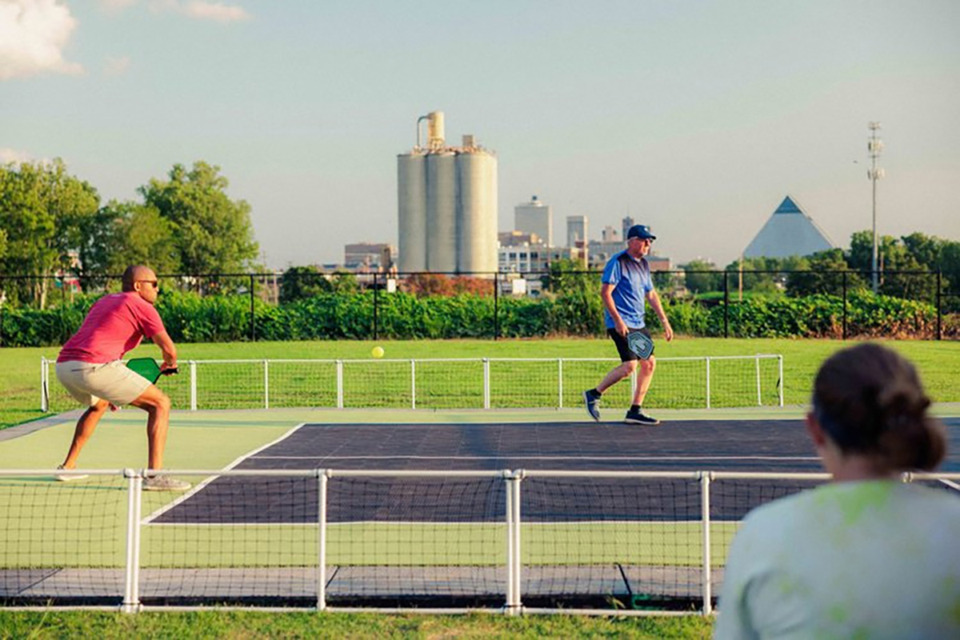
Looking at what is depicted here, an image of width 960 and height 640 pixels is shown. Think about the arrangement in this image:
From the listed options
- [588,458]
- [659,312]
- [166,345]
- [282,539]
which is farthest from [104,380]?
[659,312]

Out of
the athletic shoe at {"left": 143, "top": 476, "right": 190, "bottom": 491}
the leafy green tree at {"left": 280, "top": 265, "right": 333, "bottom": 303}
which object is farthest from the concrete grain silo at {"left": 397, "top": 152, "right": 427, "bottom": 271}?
the athletic shoe at {"left": 143, "top": 476, "right": 190, "bottom": 491}

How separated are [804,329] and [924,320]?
157 inches

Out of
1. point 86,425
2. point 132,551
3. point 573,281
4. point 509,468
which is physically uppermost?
point 573,281

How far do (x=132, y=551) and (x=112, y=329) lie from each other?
Answer: 358cm

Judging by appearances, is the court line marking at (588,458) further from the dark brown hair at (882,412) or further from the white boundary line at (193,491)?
the dark brown hair at (882,412)

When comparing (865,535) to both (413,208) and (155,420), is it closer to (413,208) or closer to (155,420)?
(155,420)

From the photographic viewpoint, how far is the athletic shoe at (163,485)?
901cm

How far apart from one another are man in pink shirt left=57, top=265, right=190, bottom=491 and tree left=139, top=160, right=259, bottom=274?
89457mm

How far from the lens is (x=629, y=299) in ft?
42.3

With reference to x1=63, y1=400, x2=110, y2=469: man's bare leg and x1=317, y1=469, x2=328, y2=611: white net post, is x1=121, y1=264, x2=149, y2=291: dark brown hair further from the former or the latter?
x1=317, y1=469, x2=328, y2=611: white net post

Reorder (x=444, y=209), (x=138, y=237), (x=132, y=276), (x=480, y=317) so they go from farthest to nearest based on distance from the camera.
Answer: (x=444, y=209), (x=138, y=237), (x=480, y=317), (x=132, y=276)

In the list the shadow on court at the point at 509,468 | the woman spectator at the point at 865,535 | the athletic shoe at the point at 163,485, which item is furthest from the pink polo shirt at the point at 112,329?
the woman spectator at the point at 865,535

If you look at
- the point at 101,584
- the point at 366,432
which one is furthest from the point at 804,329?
the point at 101,584

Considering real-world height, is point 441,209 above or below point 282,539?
above
